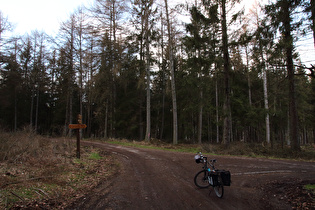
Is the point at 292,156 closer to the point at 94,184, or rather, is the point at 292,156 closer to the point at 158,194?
the point at 158,194

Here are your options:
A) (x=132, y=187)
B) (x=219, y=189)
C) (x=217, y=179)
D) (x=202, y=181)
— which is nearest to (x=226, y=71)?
(x=202, y=181)

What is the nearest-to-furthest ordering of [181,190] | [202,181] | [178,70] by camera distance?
1. [181,190]
2. [202,181]
3. [178,70]

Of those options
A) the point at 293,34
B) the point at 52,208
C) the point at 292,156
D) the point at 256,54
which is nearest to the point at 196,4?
the point at 256,54

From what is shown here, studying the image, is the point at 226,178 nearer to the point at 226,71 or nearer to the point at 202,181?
the point at 202,181

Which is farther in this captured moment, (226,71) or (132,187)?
(226,71)

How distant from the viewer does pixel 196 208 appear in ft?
14.0

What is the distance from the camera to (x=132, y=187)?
571 cm

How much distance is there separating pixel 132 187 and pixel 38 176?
2.80 metres

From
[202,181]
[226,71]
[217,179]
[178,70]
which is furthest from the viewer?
[178,70]

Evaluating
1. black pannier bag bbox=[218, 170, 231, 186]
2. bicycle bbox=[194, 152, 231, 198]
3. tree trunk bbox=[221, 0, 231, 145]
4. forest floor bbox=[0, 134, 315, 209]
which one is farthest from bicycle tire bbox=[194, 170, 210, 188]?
tree trunk bbox=[221, 0, 231, 145]

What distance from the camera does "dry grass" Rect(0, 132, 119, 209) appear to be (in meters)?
4.29

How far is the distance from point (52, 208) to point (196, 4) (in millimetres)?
14423

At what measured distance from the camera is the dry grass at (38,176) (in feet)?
14.1

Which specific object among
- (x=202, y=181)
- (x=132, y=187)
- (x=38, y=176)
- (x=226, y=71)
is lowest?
(x=132, y=187)
